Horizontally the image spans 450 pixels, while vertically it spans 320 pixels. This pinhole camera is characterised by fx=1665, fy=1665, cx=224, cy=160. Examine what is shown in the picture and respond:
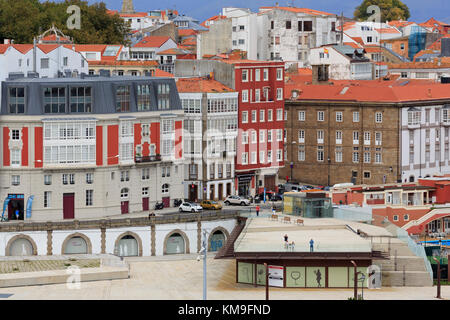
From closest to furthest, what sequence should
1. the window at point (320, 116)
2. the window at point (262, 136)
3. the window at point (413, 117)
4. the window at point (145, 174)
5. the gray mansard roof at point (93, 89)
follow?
the gray mansard roof at point (93, 89)
the window at point (145, 174)
the window at point (262, 136)
the window at point (413, 117)
the window at point (320, 116)

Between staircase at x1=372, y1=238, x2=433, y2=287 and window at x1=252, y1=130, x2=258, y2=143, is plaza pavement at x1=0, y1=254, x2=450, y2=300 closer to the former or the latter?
staircase at x1=372, y1=238, x2=433, y2=287

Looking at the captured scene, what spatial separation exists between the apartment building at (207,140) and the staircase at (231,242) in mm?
11267

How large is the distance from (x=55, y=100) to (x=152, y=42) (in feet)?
200

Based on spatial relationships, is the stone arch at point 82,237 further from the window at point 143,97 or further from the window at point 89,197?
the window at point 143,97

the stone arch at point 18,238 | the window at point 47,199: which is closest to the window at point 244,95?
the window at point 47,199

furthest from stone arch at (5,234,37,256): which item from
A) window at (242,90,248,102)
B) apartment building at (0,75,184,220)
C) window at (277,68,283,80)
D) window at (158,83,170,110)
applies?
window at (277,68,283,80)

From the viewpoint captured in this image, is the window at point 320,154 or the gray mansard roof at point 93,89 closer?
the gray mansard roof at point 93,89

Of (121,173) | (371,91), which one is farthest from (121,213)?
(371,91)

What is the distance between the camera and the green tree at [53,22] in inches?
7269

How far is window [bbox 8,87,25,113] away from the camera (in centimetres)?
13062

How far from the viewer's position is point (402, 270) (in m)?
117

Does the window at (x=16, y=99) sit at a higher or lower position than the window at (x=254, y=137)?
higher

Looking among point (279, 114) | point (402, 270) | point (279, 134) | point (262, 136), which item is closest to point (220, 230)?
point (262, 136)
